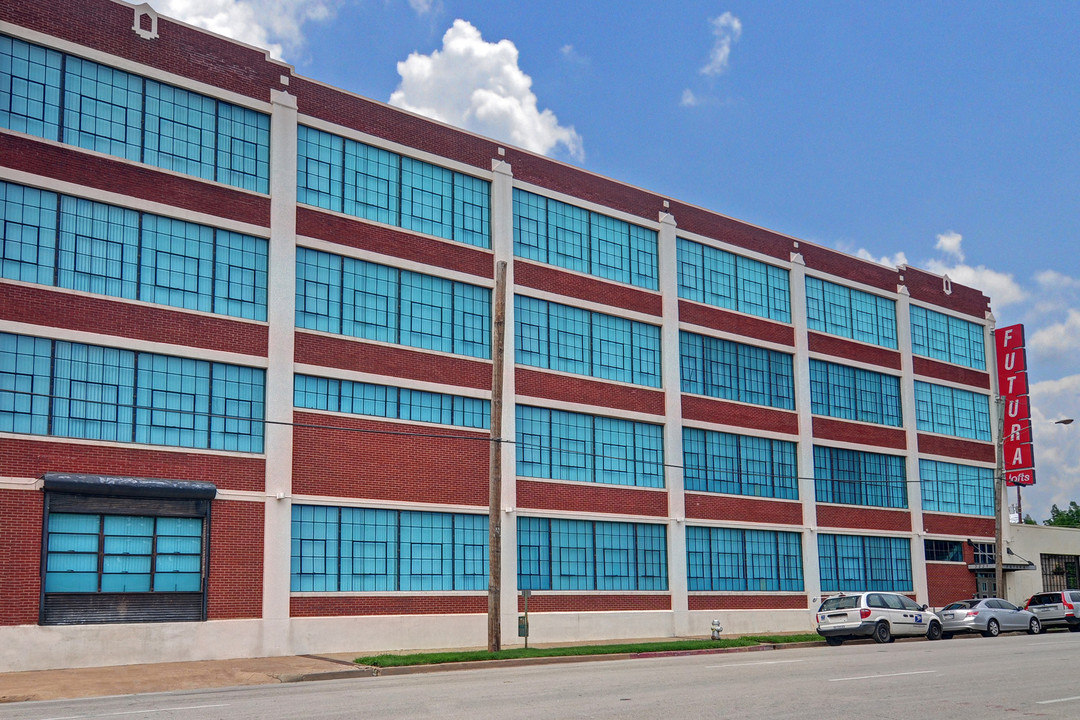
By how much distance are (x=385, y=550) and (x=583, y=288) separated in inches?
461

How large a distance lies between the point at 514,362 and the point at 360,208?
678 cm

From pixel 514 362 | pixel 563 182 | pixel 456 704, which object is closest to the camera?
pixel 456 704

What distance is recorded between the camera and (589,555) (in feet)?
119

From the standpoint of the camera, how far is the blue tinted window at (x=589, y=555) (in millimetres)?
34531

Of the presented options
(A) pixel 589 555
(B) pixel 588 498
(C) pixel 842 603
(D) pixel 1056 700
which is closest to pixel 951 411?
(C) pixel 842 603

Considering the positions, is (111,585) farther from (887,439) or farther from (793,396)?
(887,439)

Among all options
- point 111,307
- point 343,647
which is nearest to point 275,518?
point 343,647

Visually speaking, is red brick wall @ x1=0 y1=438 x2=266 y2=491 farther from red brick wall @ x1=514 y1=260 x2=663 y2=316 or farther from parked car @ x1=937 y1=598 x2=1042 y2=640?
parked car @ x1=937 y1=598 x2=1042 y2=640

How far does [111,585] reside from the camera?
2594cm

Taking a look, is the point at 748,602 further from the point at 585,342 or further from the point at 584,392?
the point at 585,342

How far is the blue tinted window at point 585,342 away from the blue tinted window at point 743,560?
238 inches

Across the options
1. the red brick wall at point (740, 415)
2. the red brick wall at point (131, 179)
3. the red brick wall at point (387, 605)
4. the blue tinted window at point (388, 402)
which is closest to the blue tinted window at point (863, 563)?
the red brick wall at point (740, 415)

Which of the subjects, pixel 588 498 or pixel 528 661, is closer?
pixel 528 661

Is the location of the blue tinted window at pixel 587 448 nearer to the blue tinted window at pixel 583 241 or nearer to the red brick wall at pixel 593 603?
the red brick wall at pixel 593 603
